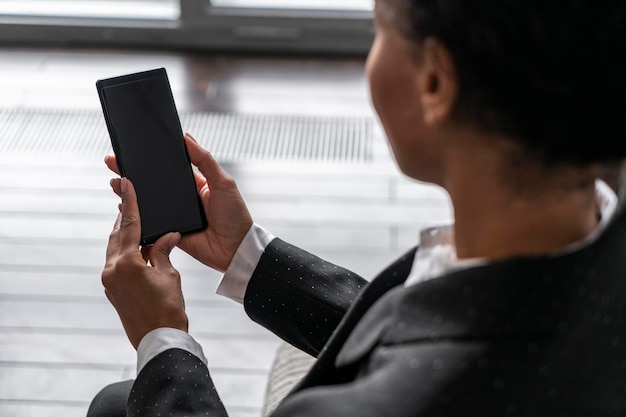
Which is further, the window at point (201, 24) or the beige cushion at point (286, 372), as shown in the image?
the window at point (201, 24)

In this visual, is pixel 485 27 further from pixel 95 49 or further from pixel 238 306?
pixel 95 49

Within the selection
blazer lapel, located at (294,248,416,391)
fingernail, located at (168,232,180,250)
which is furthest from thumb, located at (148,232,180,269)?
blazer lapel, located at (294,248,416,391)

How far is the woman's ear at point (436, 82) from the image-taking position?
638 millimetres

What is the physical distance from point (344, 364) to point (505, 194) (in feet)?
0.69

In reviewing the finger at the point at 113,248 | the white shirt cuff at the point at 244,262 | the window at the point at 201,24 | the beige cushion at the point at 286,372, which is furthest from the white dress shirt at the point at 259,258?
the window at the point at 201,24

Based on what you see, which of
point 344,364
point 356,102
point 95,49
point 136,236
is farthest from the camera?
point 95,49

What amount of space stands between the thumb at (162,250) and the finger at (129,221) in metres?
0.03

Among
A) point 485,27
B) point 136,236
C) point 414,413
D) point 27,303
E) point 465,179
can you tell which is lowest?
point 27,303

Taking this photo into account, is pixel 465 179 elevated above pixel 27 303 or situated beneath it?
elevated above

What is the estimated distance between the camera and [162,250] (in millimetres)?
1113

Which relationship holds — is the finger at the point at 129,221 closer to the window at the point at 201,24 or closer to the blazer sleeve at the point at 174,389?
the blazer sleeve at the point at 174,389

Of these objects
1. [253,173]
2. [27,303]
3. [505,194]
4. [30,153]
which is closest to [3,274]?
[27,303]

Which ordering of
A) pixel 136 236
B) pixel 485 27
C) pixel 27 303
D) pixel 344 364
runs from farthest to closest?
pixel 27 303 → pixel 136 236 → pixel 344 364 → pixel 485 27

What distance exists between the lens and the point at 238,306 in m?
2.25
